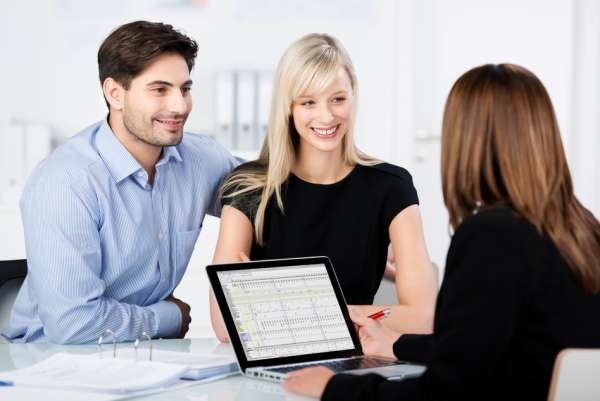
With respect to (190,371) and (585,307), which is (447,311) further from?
(190,371)

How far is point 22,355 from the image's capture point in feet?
6.27

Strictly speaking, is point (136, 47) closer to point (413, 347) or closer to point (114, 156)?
point (114, 156)

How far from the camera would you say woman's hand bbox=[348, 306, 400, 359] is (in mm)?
1823

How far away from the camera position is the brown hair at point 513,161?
4.28 feet

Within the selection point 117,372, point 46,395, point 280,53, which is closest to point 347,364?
point 117,372

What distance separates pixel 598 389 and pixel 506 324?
138 millimetres

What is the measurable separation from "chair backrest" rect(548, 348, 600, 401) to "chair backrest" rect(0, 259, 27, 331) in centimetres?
163

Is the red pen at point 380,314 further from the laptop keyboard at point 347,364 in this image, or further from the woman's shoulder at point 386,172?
the woman's shoulder at point 386,172

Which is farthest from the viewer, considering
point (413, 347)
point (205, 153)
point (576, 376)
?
point (205, 153)

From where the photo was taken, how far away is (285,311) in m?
1.81

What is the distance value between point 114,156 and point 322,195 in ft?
1.78

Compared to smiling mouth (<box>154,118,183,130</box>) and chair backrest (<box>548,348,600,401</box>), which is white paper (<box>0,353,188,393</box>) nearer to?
chair backrest (<box>548,348,600,401</box>)

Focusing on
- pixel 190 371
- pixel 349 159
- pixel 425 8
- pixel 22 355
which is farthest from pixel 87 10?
pixel 190 371

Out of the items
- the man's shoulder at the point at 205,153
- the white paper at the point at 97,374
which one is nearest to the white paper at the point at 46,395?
the white paper at the point at 97,374
